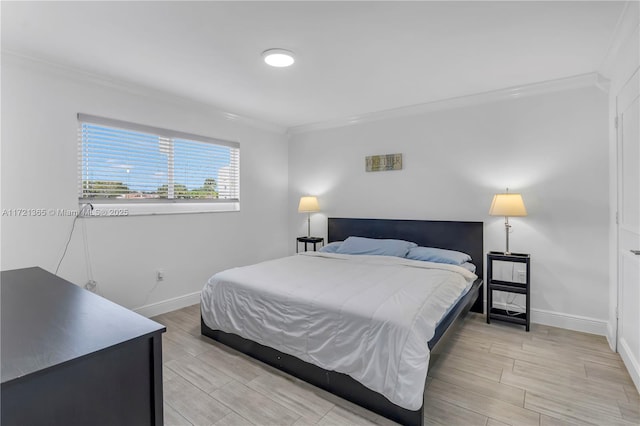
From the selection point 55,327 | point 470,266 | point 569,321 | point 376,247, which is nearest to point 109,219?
point 55,327

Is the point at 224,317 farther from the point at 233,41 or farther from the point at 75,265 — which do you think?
the point at 233,41

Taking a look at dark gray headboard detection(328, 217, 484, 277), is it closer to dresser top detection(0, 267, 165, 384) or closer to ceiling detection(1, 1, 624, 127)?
ceiling detection(1, 1, 624, 127)

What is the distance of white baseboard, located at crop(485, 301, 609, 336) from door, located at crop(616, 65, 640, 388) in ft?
1.33

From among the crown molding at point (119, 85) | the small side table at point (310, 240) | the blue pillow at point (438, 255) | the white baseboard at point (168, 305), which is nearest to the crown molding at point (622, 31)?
the blue pillow at point (438, 255)

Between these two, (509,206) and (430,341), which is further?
(509,206)

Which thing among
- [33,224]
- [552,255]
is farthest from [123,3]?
[552,255]

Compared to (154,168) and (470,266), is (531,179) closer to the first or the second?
(470,266)

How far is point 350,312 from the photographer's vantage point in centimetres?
196

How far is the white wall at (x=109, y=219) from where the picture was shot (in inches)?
99.0

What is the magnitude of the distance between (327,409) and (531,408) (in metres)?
1.22

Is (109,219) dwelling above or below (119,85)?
below

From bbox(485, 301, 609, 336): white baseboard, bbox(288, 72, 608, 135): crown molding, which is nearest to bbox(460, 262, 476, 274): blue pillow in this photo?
bbox(485, 301, 609, 336): white baseboard

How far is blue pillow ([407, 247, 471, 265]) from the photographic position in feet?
10.4

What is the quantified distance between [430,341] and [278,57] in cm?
232
